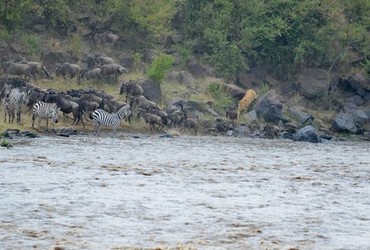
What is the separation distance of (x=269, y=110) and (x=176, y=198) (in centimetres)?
3440

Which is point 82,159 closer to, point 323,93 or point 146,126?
point 146,126

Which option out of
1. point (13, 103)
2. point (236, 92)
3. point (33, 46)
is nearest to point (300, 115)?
point (236, 92)

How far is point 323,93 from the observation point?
213ft

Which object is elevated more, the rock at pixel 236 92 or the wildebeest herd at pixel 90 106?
the rock at pixel 236 92

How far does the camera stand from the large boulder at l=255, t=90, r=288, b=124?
5878cm

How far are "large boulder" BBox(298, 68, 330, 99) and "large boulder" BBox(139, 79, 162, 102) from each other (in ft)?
42.8

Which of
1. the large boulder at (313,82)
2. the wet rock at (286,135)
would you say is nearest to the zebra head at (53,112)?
the wet rock at (286,135)

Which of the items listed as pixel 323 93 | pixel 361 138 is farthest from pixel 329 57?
pixel 361 138

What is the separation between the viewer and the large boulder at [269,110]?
2314 inches

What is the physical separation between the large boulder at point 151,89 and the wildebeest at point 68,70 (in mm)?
3939

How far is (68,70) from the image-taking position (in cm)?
5616

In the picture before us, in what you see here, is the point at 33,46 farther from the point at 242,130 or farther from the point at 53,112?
the point at 242,130

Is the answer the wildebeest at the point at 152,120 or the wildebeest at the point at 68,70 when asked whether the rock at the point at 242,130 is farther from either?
the wildebeest at the point at 68,70

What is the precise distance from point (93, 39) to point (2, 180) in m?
38.7
